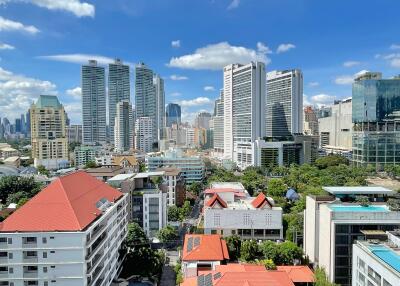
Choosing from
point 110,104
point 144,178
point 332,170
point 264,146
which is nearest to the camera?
point 144,178

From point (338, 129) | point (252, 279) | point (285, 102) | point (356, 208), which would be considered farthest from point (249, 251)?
point (338, 129)

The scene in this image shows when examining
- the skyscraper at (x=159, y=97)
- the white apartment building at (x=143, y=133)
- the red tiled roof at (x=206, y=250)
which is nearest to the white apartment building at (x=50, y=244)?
the red tiled roof at (x=206, y=250)

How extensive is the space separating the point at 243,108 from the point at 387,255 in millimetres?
63245

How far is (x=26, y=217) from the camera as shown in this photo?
16.4m

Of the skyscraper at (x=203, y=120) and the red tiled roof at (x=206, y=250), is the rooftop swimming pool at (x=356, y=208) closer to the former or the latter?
the red tiled roof at (x=206, y=250)

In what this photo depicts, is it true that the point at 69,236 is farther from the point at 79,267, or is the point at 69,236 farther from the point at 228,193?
the point at 228,193

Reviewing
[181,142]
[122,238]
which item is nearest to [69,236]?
[122,238]

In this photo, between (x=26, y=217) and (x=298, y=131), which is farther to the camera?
(x=298, y=131)

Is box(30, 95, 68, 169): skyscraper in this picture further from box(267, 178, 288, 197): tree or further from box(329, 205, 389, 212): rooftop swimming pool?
box(329, 205, 389, 212): rooftop swimming pool

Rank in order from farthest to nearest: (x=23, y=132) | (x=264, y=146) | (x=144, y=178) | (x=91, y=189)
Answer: (x=23, y=132) → (x=264, y=146) → (x=144, y=178) → (x=91, y=189)

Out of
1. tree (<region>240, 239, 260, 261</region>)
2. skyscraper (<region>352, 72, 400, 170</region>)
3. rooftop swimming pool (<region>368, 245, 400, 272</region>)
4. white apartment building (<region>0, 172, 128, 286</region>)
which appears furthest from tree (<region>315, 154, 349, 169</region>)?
white apartment building (<region>0, 172, 128, 286</region>)

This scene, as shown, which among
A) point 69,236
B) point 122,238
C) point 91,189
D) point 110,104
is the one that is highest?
point 110,104

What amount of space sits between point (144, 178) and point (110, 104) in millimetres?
84471

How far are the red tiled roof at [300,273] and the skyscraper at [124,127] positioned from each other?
85165mm
